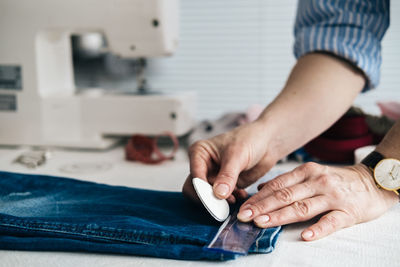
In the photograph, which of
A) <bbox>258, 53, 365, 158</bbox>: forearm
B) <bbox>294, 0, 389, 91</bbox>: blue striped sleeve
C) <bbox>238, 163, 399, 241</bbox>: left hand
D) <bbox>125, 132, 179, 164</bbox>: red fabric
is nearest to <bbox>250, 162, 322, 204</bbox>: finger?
<bbox>238, 163, 399, 241</bbox>: left hand

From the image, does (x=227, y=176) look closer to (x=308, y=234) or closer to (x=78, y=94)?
(x=308, y=234)

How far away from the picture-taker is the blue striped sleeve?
1233mm

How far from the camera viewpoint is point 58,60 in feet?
6.02

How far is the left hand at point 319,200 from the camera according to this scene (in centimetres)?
82

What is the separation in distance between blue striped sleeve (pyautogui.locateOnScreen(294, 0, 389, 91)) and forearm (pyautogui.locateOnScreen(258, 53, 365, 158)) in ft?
0.11

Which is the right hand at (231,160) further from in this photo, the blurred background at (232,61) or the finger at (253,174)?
the blurred background at (232,61)

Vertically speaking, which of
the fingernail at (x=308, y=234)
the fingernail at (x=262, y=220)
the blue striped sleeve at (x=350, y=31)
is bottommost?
the fingernail at (x=308, y=234)

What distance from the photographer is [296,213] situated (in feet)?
2.73

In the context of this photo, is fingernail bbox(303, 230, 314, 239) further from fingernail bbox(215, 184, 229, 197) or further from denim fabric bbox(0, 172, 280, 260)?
fingernail bbox(215, 184, 229, 197)

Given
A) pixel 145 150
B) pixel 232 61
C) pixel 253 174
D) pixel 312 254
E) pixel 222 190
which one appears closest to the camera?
pixel 312 254

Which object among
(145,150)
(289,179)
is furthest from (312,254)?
(145,150)

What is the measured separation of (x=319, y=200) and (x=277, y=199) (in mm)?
89

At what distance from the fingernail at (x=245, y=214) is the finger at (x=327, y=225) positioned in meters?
0.11

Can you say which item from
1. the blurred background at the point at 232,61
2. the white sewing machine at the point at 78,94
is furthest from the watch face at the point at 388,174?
the blurred background at the point at 232,61
